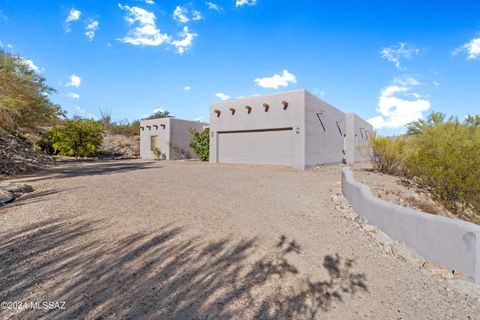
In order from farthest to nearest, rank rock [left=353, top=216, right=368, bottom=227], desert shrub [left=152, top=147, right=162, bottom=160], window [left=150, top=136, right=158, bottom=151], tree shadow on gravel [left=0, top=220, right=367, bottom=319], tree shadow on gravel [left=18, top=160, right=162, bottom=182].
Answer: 1. window [left=150, top=136, right=158, bottom=151]
2. desert shrub [left=152, top=147, right=162, bottom=160]
3. tree shadow on gravel [left=18, top=160, right=162, bottom=182]
4. rock [left=353, top=216, right=368, bottom=227]
5. tree shadow on gravel [left=0, top=220, right=367, bottom=319]

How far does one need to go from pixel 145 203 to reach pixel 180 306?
3697 mm

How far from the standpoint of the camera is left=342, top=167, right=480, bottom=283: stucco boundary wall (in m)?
3.53

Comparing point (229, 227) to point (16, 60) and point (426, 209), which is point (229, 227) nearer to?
point (426, 209)

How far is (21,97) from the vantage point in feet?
29.5

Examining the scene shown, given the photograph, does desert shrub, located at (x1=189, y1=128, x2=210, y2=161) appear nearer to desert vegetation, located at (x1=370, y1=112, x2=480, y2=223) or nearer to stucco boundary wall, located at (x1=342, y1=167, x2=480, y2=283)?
desert vegetation, located at (x1=370, y1=112, x2=480, y2=223)

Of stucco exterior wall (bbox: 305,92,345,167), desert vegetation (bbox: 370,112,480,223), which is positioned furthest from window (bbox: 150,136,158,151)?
desert vegetation (bbox: 370,112,480,223)

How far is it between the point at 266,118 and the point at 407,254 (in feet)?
37.3

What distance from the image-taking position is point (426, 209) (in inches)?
289

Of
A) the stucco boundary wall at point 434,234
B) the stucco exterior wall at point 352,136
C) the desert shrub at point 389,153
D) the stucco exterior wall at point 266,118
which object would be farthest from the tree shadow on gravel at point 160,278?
the stucco exterior wall at point 352,136

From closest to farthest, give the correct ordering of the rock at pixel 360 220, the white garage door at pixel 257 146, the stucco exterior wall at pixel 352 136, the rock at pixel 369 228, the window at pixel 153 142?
the rock at pixel 369 228, the rock at pixel 360 220, the white garage door at pixel 257 146, the stucco exterior wall at pixel 352 136, the window at pixel 153 142

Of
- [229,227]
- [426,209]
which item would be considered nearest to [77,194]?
[229,227]

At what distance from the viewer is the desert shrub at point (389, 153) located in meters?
11.0

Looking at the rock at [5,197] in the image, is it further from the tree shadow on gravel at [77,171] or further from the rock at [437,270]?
the rock at [437,270]

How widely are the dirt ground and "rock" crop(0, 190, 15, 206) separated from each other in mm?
259
